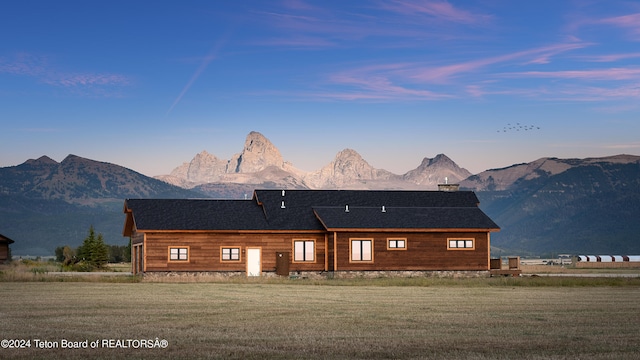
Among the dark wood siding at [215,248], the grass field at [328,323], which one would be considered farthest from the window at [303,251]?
the grass field at [328,323]

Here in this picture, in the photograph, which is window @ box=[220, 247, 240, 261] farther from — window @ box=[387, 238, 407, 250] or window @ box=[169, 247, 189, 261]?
window @ box=[387, 238, 407, 250]

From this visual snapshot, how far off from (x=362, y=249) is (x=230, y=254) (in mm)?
8004

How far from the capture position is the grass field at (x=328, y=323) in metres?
19.4

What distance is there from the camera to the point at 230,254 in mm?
58062

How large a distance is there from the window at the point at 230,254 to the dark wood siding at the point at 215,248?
185 millimetres

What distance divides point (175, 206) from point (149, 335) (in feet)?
129

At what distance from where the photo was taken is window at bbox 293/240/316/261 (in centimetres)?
5903

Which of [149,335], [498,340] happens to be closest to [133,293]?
[149,335]

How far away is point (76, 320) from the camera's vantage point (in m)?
25.3

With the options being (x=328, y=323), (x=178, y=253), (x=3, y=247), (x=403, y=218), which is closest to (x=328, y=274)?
(x=403, y=218)

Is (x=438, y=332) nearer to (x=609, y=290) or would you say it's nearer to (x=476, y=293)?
(x=476, y=293)

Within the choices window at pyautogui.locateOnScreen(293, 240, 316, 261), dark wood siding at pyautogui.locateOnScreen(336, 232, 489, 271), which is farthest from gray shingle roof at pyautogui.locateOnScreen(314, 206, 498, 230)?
window at pyautogui.locateOnScreen(293, 240, 316, 261)

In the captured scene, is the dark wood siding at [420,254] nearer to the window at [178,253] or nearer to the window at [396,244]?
the window at [396,244]

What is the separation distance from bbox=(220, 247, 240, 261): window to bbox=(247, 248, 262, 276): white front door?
666 mm
